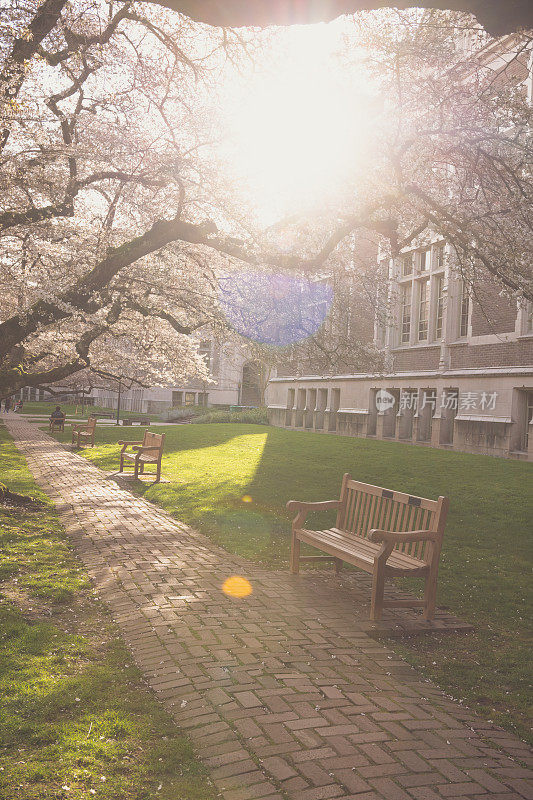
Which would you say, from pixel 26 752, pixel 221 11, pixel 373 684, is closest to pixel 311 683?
pixel 373 684

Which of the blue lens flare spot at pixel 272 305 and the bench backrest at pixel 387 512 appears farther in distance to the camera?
the blue lens flare spot at pixel 272 305

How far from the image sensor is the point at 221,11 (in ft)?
11.6

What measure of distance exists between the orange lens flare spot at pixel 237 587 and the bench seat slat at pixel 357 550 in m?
0.89

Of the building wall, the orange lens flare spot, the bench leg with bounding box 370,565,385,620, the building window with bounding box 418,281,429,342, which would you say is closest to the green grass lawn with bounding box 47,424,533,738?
the bench leg with bounding box 370,565,385,620

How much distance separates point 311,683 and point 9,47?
9434mm

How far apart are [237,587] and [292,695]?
2.41 m

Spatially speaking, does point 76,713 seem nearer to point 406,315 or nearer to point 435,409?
point 435,409

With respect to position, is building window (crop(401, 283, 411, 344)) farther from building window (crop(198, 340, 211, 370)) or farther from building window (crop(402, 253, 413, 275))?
building window (crop(198, 340, 211, 370))

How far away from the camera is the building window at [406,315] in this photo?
1097 inches

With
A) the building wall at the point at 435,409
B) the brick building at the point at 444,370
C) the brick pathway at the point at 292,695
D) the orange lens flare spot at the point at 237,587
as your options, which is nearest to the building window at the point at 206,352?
the brick building at the point at 444,370

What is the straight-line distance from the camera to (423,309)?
27.1 metres

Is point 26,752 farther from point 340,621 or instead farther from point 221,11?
point 221,11
